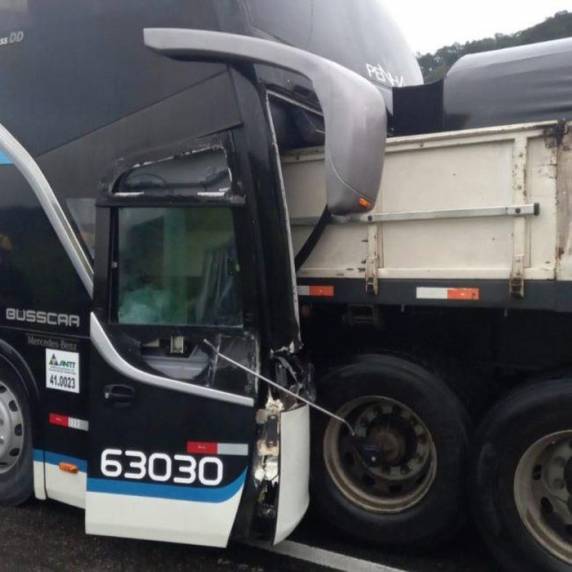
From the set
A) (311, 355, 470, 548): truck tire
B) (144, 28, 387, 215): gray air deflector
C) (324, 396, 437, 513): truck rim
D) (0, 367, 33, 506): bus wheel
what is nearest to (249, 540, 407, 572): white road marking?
(311, 355, 470, 548): truck tire

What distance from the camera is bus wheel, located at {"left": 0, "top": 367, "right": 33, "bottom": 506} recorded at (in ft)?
14.7

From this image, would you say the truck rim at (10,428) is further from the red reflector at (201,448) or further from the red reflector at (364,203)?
the red reflector at (364,203)

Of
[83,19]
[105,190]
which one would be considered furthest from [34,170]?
[83,19]

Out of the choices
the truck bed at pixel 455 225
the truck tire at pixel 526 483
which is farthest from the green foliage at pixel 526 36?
the truck tire at pixel 526 483

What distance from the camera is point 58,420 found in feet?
13.8

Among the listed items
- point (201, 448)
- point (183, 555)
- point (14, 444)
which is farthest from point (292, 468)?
point (14, 444)

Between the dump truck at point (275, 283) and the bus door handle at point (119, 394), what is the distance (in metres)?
0.01

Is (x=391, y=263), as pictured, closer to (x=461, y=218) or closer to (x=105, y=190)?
(x=461, y=218)

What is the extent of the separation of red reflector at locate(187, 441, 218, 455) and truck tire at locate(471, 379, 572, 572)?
51.6 inches

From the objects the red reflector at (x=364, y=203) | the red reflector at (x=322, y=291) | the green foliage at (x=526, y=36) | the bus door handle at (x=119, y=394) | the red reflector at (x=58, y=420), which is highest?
the green foliage at (x=526, y=36)

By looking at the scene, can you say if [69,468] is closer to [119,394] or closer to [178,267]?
[119,394]

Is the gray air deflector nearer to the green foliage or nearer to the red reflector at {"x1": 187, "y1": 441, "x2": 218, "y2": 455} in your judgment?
the red reflector at {"x1": 187, "y1": 441, "x2": 218, "y2": 455}

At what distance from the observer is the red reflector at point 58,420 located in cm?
418

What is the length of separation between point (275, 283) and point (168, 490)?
1179mm
